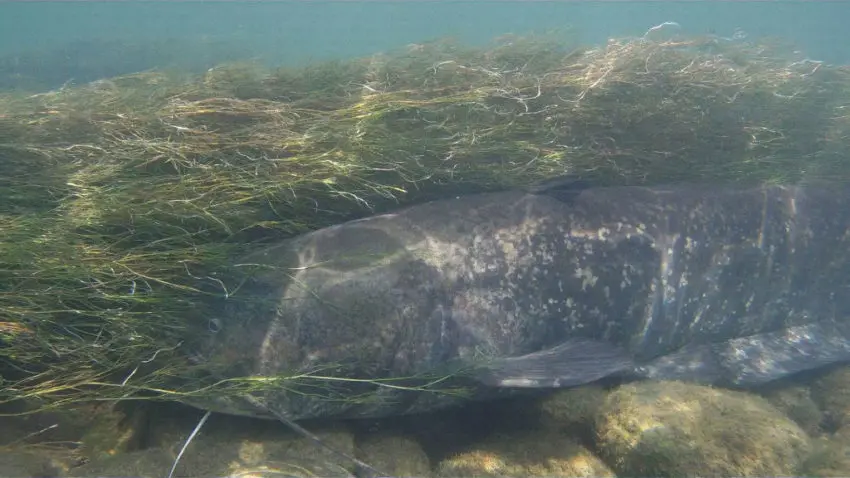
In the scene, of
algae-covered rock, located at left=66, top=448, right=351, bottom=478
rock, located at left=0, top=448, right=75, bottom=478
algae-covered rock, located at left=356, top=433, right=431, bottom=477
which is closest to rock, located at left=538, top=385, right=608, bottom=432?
algae-covered rock, located at left=356, top=433, right=431, bottom=477

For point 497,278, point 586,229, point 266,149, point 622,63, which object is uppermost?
point 622,63

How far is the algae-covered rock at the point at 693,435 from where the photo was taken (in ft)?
11.1

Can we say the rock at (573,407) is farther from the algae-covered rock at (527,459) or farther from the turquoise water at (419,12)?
the turquoise water at (419,12)

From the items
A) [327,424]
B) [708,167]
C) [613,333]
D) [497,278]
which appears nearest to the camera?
[327,424]

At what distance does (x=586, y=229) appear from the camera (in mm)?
4699

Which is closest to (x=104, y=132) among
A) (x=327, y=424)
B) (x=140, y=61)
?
(x=327, y=424)

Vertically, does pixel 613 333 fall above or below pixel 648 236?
below

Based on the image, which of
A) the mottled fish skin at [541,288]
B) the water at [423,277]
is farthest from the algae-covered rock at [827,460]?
the mottled fish skin at [541,288]

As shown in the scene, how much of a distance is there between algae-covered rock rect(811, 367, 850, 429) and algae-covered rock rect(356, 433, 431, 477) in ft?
13.3

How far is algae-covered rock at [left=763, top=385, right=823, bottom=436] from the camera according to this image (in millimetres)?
4695

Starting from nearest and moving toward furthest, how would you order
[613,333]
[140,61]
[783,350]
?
1. [613,333]
2. [783,350]
3. [140,61]

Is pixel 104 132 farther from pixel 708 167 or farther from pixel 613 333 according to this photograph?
pixel 708 167

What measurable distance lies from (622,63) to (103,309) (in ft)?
20.7

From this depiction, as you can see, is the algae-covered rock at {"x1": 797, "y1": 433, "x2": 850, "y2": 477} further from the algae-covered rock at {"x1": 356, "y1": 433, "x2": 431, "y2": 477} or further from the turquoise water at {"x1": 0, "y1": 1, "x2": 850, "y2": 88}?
the turquoise water at {"x1": 0, "y1": 1, "x2": 850, "y2": 88}
